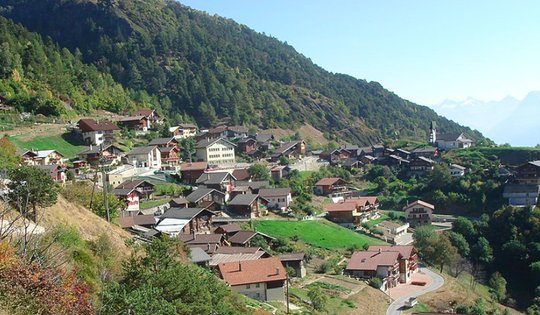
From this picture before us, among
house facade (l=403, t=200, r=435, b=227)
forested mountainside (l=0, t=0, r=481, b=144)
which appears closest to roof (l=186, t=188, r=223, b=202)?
house facade (l=403, t=200, r=435, b=227)

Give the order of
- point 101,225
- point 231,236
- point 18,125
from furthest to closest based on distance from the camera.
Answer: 1. point 18,125
2. point 231,236
3. point 101,225

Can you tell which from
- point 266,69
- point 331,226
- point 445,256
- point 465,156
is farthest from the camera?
point 266,69

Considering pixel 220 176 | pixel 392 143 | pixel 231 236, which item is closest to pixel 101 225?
pixel 231 236

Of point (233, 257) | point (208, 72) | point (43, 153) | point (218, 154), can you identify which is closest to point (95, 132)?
point (43, 153)

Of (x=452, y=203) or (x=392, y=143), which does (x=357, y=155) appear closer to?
(x=392, y=143)

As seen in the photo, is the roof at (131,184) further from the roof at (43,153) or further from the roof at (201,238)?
the roof at (201,238)

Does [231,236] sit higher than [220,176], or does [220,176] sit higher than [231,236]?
[220,176]

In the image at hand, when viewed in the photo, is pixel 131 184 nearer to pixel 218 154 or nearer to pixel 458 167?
pixel 218 154
